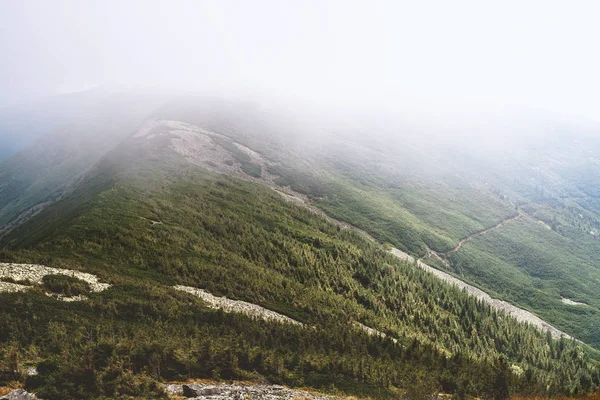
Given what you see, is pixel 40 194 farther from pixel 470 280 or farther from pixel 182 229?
pixel 470 280

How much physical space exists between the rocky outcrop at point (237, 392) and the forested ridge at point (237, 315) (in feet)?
4.83

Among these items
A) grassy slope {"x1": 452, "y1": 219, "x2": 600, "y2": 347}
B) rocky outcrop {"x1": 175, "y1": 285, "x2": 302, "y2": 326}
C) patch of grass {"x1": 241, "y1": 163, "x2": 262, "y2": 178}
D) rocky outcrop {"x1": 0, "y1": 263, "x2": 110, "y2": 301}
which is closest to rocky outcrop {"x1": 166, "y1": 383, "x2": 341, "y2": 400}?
rocky outcrop {"x1": 175, "y1": 285, "x2": 302, "y2": 326}

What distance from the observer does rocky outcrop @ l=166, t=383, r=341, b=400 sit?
24.1 m

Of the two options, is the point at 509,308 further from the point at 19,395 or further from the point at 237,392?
the point at 19,395

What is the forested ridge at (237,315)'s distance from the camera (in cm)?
2733

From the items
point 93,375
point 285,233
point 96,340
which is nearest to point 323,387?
point 93,375

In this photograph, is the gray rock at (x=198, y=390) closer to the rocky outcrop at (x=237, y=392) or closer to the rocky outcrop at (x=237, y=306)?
the rocky outcrop at (x=237, y=392)

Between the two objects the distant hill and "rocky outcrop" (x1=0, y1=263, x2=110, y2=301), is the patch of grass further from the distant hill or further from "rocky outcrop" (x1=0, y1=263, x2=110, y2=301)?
"rocky outcrop" (x1=0, y1=263, x2=110, y2=301)

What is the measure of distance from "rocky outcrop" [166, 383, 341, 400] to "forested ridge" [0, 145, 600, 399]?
1.47 m

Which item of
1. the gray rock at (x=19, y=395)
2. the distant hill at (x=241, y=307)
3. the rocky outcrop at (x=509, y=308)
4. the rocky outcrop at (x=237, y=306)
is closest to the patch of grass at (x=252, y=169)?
the distant hill at (x=241, y=307)

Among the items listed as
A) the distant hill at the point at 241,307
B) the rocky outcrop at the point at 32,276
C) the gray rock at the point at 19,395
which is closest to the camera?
the gray rock at the point at 19,395

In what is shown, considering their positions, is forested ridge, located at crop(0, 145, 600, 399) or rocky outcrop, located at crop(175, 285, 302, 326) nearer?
forested ridge, located at crop(0, 145, 600, 399)

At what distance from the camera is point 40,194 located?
629ft

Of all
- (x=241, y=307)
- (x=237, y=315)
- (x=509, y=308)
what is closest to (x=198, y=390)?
(x=237, y=315)
